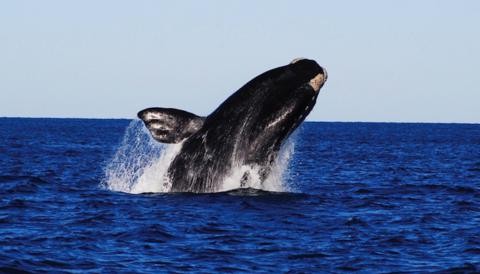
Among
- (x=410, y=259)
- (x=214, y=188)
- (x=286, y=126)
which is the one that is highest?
(x=286, y=126)

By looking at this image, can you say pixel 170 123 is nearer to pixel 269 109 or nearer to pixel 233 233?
pixel 269 109

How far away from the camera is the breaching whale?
16.3 m

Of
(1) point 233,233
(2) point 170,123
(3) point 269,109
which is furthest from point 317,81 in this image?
(1) point 233,233

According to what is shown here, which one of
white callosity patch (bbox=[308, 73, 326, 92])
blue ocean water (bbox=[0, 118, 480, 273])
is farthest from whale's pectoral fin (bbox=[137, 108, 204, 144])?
white callosity patch (bbox=[308, 73, 326, 92])

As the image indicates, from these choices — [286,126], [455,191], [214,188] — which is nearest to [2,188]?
[214,188]

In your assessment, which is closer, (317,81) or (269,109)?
(317,81)

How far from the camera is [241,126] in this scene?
16688mm

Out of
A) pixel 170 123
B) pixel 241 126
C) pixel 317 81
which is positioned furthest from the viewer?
pixel 241 126

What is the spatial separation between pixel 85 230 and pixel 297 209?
4.09 metres

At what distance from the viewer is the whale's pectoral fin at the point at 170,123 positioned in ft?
53.4

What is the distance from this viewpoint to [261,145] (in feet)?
55.0

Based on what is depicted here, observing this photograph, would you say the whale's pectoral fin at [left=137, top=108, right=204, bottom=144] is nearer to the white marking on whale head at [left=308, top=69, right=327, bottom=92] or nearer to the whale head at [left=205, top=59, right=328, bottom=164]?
the whale head at [left=205, top=59, right=328, bottom=164]

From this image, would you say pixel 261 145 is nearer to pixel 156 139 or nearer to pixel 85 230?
pixel 156 139

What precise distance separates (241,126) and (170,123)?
1219 millimetres
